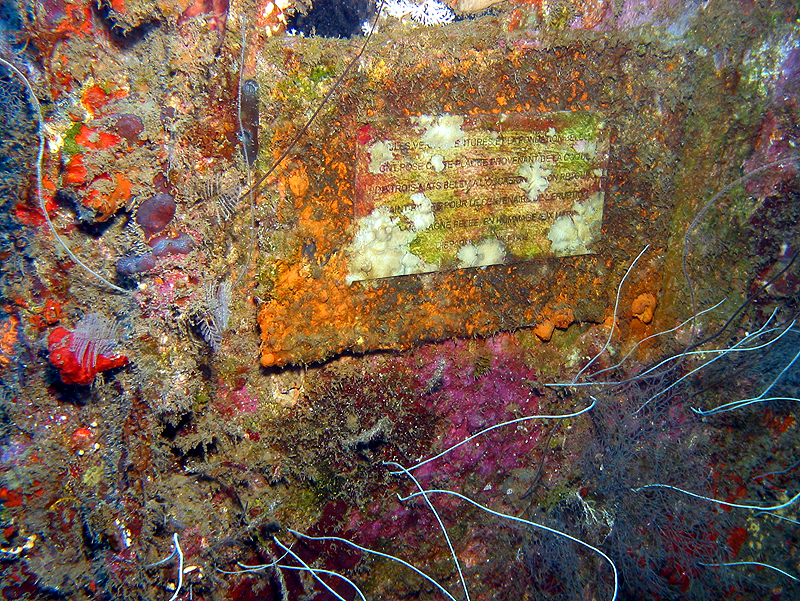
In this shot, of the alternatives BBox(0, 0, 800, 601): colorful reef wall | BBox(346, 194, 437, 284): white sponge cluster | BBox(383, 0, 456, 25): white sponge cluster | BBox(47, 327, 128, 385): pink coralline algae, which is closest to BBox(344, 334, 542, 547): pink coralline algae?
BBox(0, 0, 800, 601): colorful reef wall

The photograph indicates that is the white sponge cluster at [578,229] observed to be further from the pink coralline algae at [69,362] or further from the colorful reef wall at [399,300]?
the pink coralline algae at [69,362]

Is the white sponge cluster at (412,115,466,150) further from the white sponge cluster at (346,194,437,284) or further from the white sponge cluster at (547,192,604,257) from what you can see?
the white sponge cluster at (547,192,604,257)

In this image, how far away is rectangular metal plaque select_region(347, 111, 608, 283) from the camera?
206 centimetres

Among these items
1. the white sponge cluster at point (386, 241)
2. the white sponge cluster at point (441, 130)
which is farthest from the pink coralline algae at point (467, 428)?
the white sponge cluster at point (441, 130)

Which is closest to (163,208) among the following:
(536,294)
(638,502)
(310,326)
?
(310,326)

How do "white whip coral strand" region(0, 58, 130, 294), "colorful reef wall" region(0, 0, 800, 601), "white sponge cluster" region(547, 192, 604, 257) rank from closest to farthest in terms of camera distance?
1. "white whip coral strand" region(0, 58, 130, 294)
2. "colorful reef wall" region(0, 0, 800, 601)
3. "white sponge cluster" region(547, 192, 604, 257)

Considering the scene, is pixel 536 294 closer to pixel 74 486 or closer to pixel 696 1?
pixel 696 1

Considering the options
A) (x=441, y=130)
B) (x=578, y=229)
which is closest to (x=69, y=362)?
(x=441, y=130)

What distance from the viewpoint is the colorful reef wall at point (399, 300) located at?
1788 millimetres

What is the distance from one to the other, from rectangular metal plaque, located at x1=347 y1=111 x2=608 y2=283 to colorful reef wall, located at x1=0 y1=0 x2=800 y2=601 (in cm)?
2

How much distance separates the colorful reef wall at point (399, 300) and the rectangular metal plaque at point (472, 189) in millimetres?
18

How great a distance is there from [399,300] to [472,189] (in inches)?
29.8

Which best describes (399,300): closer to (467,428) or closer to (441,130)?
(441,130)

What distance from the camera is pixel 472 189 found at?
221 centimetres
